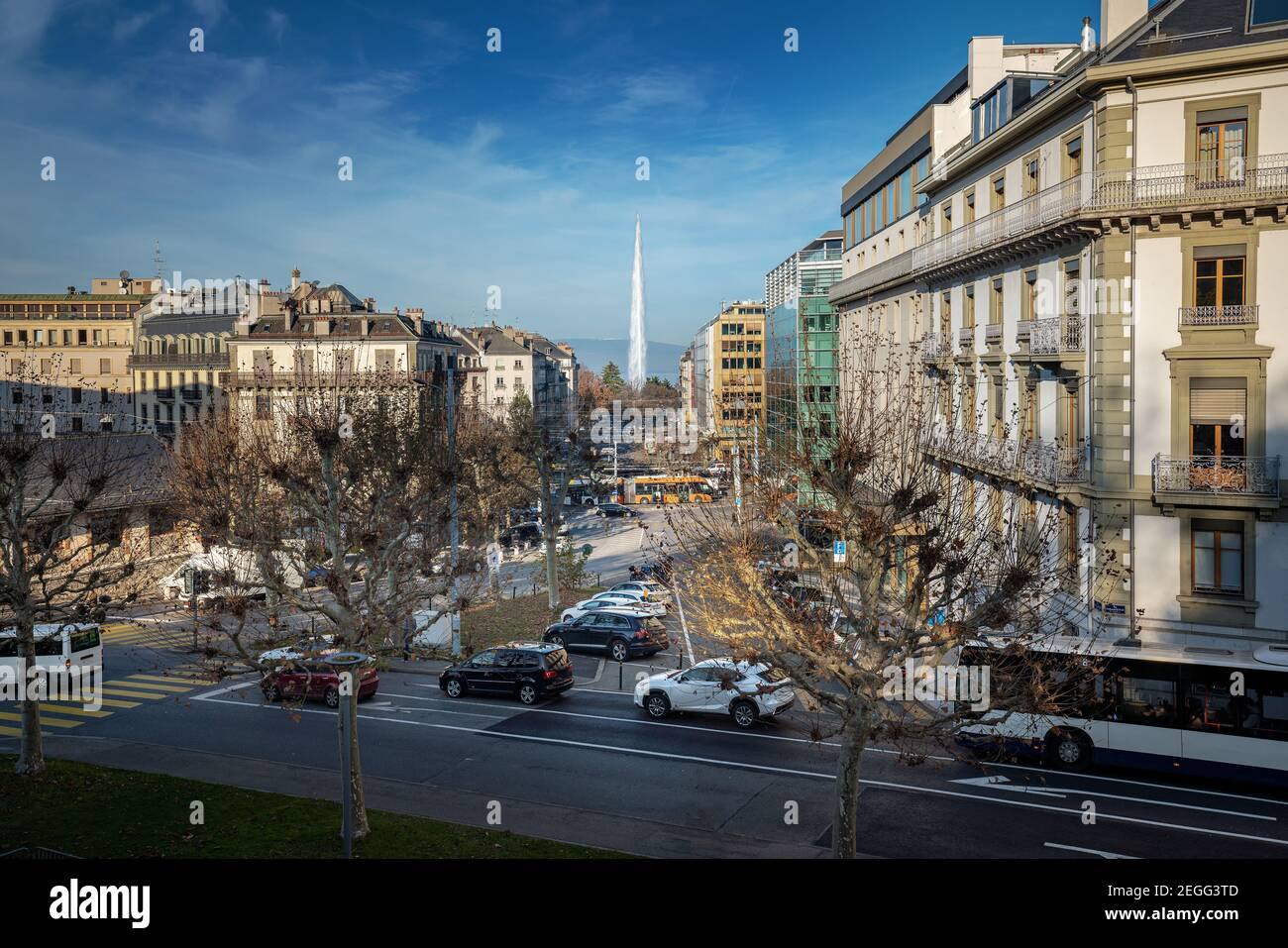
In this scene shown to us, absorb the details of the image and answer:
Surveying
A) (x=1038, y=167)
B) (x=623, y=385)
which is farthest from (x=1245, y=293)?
(x=623, y=385)

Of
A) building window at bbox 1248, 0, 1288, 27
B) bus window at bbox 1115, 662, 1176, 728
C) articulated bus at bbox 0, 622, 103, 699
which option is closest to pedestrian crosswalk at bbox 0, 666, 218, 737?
articulated bus at bbox 0, 622, 103, 699

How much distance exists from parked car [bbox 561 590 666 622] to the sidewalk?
46.4 feet

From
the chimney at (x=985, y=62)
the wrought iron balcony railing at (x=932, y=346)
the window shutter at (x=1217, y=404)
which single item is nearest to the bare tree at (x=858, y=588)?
the window shutter at (x=1217, y=404)

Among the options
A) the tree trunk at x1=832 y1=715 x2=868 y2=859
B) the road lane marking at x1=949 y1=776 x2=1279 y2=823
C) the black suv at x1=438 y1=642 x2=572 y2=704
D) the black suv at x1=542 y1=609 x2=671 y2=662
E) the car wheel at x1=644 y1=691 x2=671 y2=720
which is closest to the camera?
the tree trunk at x1=832 y1=715 x2=868 y2=859

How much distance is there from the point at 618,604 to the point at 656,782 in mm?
16312

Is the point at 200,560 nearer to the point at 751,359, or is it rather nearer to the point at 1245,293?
the point at 1245,293

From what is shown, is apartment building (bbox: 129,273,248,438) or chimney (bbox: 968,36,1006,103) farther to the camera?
apartment building (bbox: 129,273,248,438)

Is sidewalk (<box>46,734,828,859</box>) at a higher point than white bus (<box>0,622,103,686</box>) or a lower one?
lower

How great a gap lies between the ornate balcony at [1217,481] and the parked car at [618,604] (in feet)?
54.2

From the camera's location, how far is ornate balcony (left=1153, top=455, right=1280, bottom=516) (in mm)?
23109

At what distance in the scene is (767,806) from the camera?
59.6ft

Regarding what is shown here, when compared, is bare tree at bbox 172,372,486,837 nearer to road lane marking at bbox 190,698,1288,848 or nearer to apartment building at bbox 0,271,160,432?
road lane marking at bbox 190,698,1288,848

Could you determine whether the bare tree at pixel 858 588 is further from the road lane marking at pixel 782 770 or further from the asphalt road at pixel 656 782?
the road lane marking at pixel 782 770
